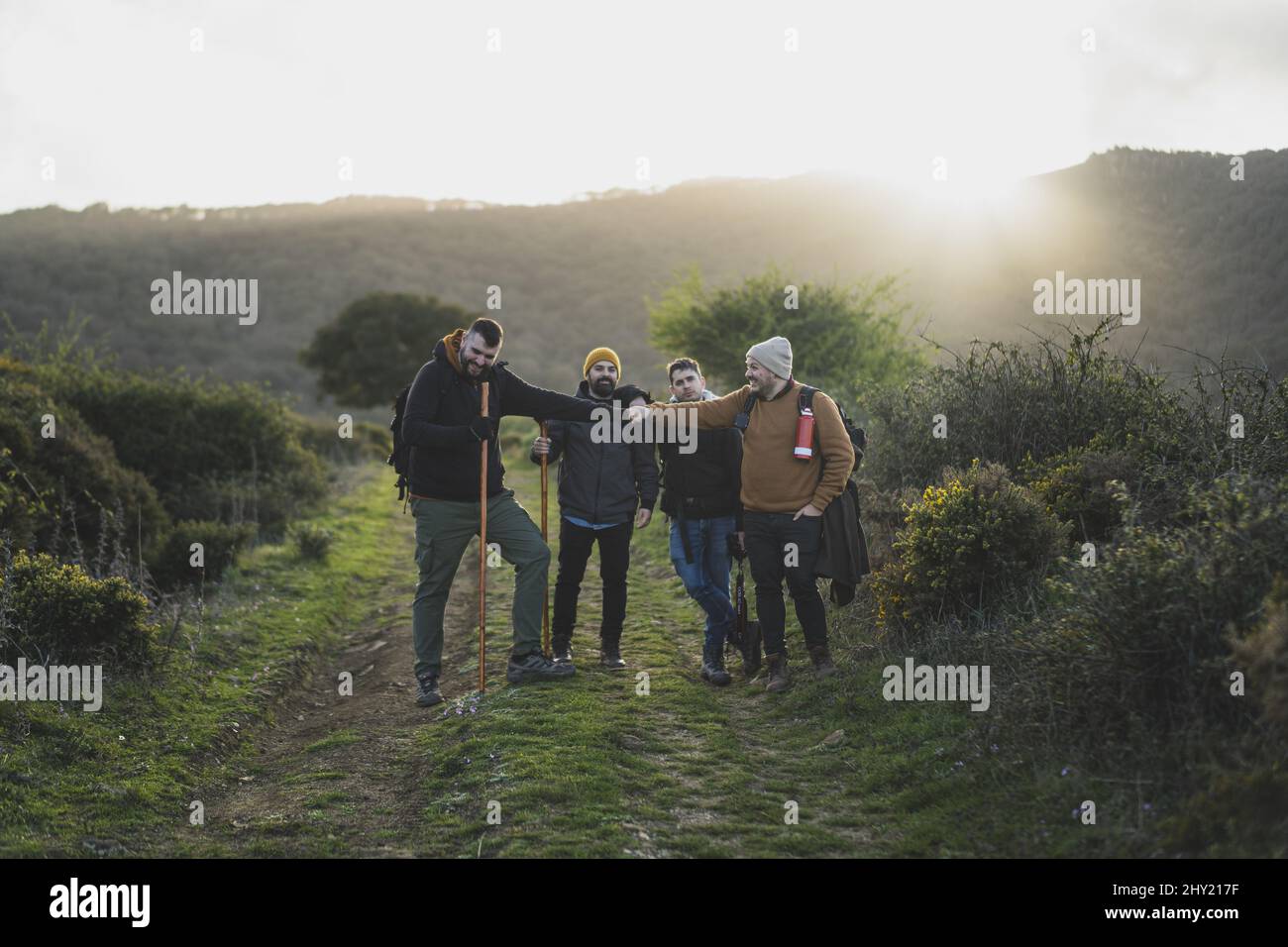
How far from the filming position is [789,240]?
81.6m

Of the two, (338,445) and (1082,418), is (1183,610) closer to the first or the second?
(1082,418)

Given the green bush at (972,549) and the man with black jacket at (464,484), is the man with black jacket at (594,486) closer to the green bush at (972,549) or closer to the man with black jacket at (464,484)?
the man with black jacket at (464,484)

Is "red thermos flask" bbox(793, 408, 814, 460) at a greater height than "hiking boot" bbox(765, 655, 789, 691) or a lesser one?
greater

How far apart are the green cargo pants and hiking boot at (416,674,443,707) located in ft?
0.15

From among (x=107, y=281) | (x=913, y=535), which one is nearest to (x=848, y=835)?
(x=913, y=535)

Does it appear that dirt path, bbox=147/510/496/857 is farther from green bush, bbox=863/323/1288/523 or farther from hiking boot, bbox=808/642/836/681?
green bush, bbox=863/323/1288/523

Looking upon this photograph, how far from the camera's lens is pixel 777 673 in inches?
312

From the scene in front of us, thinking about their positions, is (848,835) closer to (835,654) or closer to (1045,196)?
(835,654)

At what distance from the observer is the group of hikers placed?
24.7ft

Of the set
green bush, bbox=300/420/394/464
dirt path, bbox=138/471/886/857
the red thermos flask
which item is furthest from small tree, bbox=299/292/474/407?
the red thermos flask

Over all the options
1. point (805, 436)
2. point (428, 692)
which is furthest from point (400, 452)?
point (805, 436)

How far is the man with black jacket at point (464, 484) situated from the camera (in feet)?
24.9

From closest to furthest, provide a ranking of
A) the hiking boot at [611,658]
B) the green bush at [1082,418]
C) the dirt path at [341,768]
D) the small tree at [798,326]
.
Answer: the dirt path at [341,768] < the green bush at [1082,418] < the hiking boot at [611,658] < the small tree at [798,326]

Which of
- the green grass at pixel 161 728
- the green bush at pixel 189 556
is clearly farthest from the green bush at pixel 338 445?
the green grass at pixel 161 728
